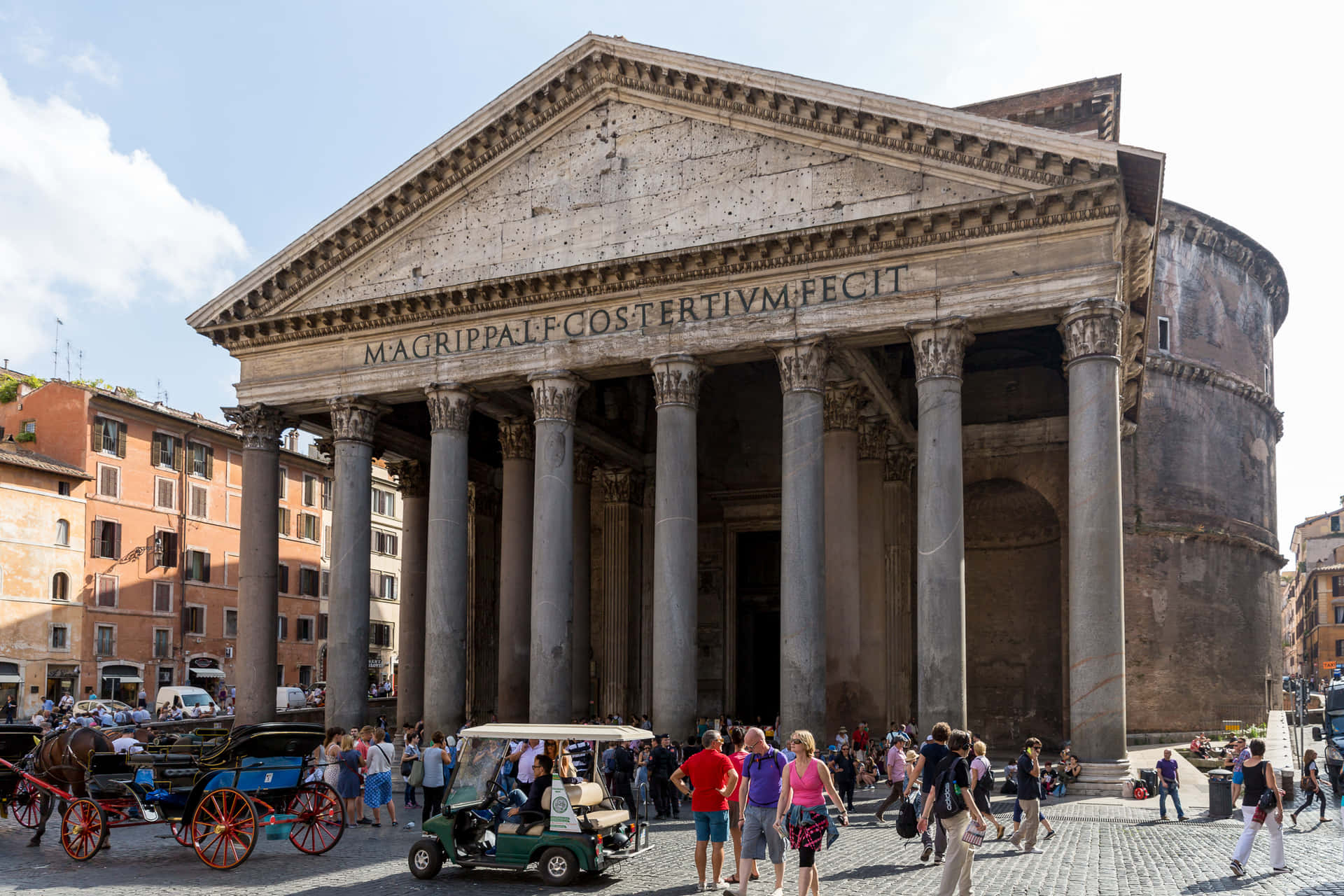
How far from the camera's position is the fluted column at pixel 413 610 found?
2484cm

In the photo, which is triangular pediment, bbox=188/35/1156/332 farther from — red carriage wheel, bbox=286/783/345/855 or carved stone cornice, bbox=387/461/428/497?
red carriage wheel, bbox=286/783/345/855

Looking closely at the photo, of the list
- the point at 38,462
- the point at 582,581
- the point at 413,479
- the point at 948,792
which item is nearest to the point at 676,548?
the point at 582,581

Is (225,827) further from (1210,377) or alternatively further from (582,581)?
(1210,377)

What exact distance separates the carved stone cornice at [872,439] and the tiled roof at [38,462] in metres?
24.1

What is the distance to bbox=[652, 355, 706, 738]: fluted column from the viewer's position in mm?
18359

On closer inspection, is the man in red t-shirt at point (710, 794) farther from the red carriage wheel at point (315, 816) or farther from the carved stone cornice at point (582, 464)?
the carved stone cornice at point (582, 464)

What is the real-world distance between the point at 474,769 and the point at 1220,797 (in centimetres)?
949

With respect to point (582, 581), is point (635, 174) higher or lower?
higher

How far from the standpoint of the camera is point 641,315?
19656 mm

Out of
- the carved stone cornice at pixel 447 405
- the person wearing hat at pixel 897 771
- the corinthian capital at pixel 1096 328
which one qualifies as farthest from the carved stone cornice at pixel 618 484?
the person wearing hat at pixel 897 771

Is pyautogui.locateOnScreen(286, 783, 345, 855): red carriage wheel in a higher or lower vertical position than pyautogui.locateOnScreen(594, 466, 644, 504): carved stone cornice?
lower

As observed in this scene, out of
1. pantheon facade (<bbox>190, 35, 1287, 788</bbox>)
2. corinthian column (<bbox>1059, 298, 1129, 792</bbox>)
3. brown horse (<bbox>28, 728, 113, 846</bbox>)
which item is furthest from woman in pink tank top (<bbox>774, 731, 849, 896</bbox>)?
pantheon facade (<bbox>190, 35, 1287, 788</bbox>)

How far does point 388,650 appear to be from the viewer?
164 ft

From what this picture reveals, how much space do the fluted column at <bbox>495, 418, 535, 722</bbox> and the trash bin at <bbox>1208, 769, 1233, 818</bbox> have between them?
444 inches
